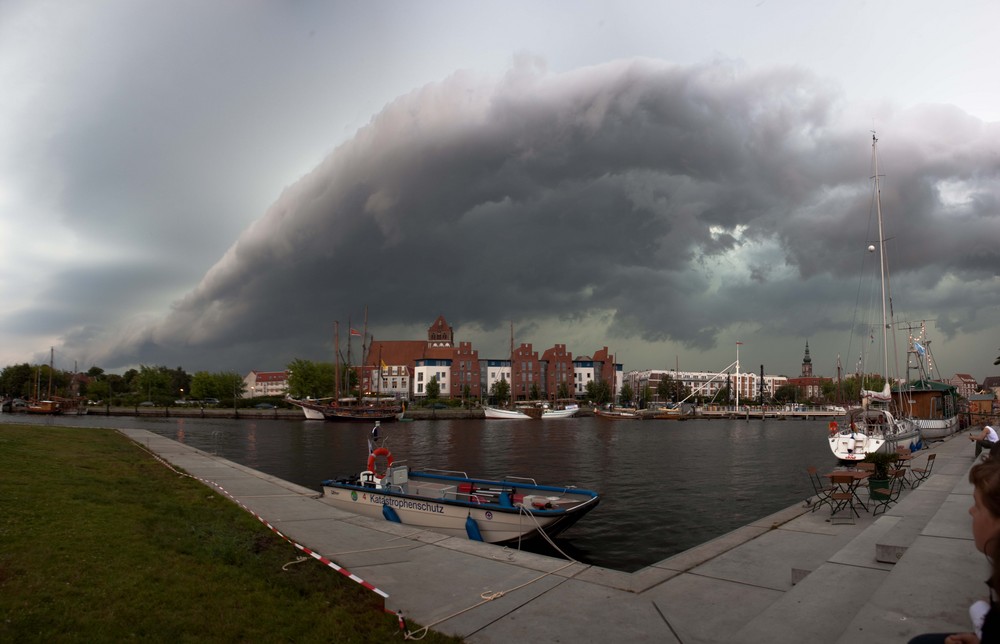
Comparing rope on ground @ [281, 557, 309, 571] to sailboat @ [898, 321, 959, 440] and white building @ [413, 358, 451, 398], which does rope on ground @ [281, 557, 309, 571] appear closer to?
sailboat @ [898, 321, 959, 440]

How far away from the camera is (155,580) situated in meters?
8.70

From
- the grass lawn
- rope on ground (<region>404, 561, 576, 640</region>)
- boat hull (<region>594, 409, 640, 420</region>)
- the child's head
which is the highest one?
the child's head

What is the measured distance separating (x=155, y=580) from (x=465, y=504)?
8.19 meters

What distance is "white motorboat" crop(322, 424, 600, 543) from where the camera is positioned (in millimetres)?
15047

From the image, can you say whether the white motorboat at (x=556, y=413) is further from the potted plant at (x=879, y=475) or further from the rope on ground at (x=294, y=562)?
the rope on ground at (x=294, y=562)

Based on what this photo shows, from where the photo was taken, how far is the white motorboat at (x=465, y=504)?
15047mm

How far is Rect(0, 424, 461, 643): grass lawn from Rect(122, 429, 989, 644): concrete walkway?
1.04 m

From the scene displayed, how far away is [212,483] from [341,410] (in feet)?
325

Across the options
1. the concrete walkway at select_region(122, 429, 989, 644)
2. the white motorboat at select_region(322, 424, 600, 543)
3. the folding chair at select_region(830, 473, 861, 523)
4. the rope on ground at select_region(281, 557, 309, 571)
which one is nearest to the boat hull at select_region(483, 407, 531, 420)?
the white motorboat at select_region(322, 424, 600, 543)

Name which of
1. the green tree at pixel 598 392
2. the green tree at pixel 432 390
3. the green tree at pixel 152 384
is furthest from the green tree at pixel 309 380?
the green tree at pixel 598 392

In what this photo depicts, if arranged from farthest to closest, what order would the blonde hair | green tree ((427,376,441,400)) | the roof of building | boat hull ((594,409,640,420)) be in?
1. the roof of building
2. green tree ((427,376,441,400))
3. boat hull ((594,409,640,420))
4. the blonde hair

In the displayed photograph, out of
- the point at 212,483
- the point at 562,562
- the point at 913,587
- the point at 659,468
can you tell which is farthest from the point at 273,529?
the point at 659,468

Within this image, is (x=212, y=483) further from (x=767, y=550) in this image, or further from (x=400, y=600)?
(x=767, y=550)

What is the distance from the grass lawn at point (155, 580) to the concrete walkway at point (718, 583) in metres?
1.04
